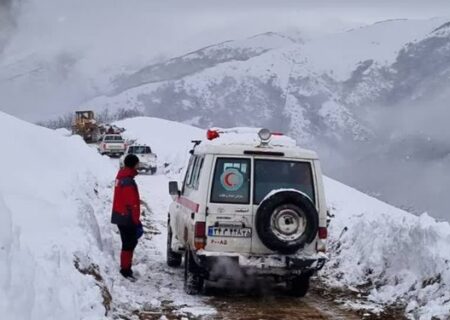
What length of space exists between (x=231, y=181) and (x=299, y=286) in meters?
1.82

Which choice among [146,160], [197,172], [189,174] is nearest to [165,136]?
[146,160]

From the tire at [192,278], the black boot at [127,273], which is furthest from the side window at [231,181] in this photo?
the black boot at [127,273]

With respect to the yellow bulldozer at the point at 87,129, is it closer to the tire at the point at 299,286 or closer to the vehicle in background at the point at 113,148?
the vehicle in background at the point at 113,148

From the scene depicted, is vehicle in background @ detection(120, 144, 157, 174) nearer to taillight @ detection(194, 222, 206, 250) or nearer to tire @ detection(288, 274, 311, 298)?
tire @ detection(288, 274, 311, 298)

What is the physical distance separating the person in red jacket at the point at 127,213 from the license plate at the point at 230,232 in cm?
157

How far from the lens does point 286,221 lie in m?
9.33

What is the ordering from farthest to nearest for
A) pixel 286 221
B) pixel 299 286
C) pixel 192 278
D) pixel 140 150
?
pixel 140 150 → pixel 299 286 → pixel 192 278 → pixel 286 221

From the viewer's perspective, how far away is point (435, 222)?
10070 millimetres

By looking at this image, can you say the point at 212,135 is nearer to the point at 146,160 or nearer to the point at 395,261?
the point at 395,261

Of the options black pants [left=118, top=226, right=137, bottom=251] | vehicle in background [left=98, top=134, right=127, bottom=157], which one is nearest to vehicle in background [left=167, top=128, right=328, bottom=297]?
black pants [left=118, top=226, right=137, bottom=251]

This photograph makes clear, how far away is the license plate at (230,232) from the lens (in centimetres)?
952

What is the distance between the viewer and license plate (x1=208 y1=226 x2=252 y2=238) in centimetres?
952

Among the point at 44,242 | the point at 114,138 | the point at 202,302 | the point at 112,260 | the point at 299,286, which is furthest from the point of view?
the point at 114,138

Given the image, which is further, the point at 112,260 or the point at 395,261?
the point at 112,260
